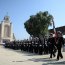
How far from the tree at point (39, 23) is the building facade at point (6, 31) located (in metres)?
57.6

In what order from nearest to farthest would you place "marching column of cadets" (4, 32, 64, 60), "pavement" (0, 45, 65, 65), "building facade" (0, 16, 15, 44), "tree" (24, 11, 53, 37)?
"pavement" (0, 45, 65, 65) → "marching column of cadets" (4, 32, 64, 60) → "tree" (24, 11, 53, 37) → "building facade" (0, 16, 15, 44)

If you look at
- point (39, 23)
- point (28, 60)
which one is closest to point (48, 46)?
point (28, 60)

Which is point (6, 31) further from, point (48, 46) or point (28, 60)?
point (28, 60)

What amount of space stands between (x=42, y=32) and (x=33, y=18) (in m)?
4.59

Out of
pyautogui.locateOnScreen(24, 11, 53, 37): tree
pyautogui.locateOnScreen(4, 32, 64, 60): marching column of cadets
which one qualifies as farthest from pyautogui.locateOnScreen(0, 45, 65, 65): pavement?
pyautogui.locateOnScreen(24, 11, 53, 37): tree

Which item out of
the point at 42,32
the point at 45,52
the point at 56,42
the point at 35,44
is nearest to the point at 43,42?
the point at 45,52

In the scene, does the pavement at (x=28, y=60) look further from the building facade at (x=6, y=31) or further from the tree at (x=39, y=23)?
the building facade at (x=6, y=31)

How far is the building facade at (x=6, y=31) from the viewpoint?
387 feet

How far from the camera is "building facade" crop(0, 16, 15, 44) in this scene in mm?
118000

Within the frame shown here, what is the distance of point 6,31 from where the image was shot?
4724 inches

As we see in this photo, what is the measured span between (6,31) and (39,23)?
64043mm

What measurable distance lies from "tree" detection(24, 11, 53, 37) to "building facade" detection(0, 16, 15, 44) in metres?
57.6

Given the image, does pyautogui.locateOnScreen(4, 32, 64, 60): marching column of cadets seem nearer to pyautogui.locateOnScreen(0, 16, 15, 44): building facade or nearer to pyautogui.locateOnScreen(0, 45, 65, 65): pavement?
pyautogui.locateOnScreen(0, 45, 65, 65): pavement

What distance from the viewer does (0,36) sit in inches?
4646
